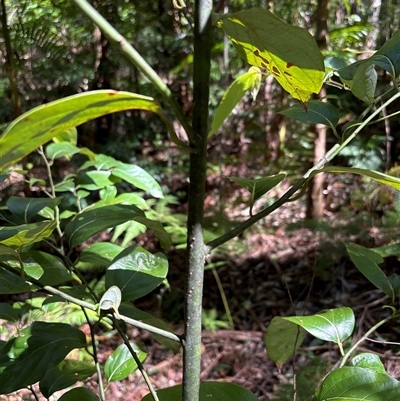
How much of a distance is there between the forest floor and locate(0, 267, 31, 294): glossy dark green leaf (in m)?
0.90

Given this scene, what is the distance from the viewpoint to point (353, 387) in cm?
47

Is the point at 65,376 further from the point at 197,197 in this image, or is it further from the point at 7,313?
the point at 197,197

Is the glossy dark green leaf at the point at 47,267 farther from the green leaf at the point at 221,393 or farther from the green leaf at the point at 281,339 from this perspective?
the green leaf at the point at 281,339

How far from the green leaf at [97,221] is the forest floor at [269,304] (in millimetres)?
889

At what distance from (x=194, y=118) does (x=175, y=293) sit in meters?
1.93

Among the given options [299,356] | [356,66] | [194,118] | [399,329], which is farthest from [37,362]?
[399,329]

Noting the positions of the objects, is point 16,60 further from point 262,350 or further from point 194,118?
point 194,118

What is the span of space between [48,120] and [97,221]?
0.94 feet

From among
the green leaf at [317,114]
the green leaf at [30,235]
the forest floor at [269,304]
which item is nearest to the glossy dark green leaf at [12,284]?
the green leaf at [30,235]

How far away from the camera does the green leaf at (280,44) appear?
314 millimetres

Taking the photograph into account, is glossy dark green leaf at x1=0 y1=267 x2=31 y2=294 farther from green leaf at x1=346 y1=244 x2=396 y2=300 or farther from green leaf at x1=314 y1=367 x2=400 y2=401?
green leaf at x1=346 y1=244 x2=396 y2=300

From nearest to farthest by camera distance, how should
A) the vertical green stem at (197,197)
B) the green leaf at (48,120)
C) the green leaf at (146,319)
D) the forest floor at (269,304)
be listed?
the green leaf at (48,120) → the vertical green stem at (197,197) → the green leaf at (146,319) → the forest floor at (269,304)

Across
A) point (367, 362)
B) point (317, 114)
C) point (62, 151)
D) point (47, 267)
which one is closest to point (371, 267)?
point (367, 362)

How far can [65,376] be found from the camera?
636 mm
